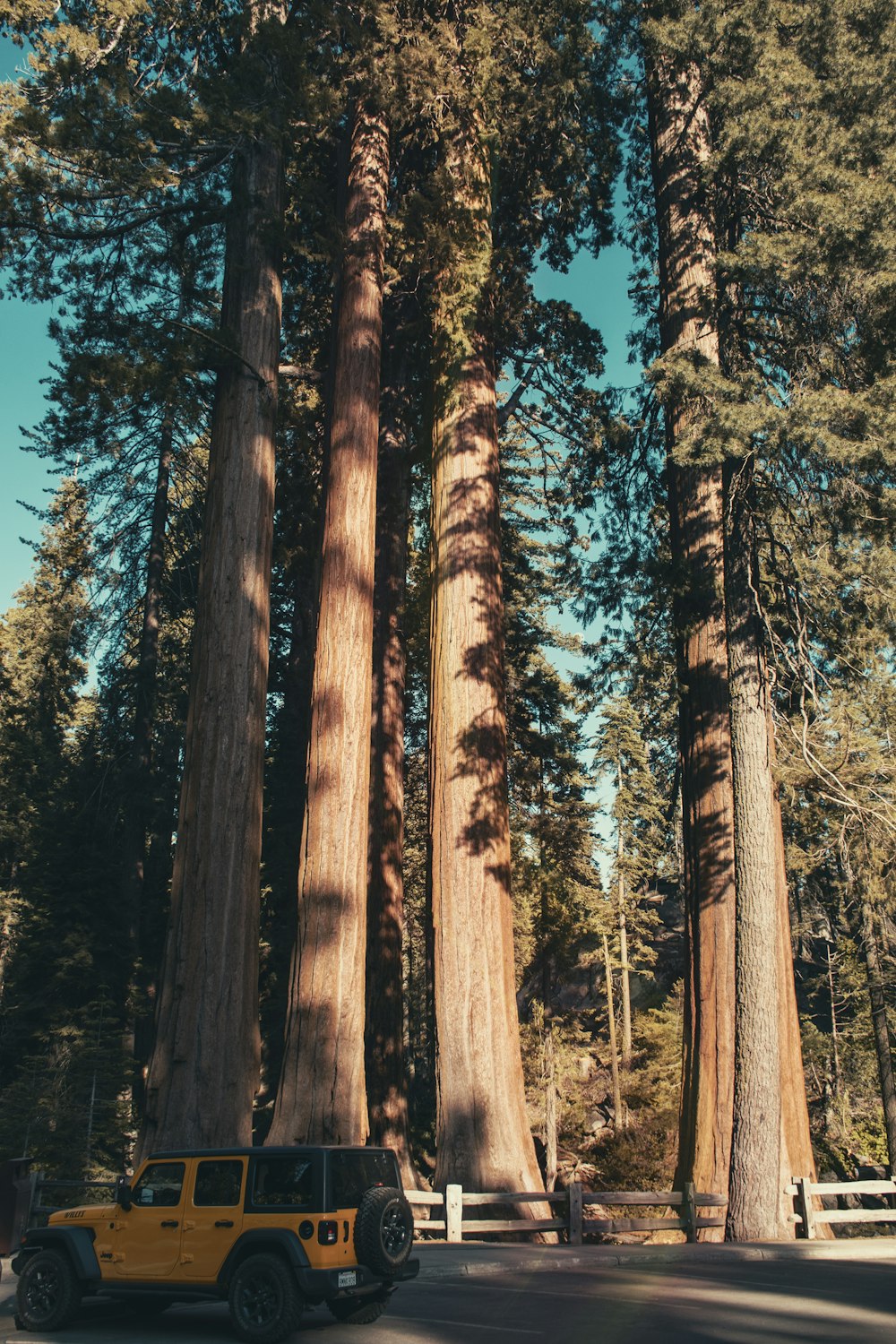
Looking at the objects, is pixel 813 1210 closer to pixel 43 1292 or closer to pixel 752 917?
pixel 752 917

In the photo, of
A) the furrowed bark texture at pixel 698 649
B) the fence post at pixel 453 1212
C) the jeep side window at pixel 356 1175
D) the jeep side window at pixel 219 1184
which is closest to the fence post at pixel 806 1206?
the furrowed bark texture at pixel 698 649

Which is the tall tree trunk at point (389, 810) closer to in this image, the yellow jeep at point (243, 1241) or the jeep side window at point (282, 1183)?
the yellow jeep at point (243, 1241)

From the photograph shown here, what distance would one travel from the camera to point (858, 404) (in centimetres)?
1232

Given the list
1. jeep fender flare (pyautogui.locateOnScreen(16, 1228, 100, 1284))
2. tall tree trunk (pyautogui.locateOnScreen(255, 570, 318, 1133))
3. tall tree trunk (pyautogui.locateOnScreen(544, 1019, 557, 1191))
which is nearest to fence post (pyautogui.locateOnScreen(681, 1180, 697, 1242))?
jeep fender flare (pyautogui.locateOnScreen(16, 1228, 100, 1284))

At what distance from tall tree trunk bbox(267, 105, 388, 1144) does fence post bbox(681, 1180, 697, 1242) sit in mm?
4238

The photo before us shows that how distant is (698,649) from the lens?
16.0 metres

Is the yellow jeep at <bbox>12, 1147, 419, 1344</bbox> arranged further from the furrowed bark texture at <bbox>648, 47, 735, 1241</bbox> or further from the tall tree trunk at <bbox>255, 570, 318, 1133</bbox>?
the tall tree trunk at <bbox>255, 570, 318, 1133</bbox>

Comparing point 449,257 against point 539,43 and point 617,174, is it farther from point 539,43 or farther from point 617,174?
point 617,174

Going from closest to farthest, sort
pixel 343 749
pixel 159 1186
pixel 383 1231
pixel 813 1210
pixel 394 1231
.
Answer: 1. pixel 383 1231
2. pixel 394 1231
3. pixel 159 1186
4. pixel 343 749
5. pixel 813 1210

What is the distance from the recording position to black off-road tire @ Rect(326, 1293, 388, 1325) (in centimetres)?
734

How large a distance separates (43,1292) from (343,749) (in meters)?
6.72

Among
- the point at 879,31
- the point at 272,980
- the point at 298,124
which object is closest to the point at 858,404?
the point at 879,31

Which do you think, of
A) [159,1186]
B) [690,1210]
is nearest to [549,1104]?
[690,1210]

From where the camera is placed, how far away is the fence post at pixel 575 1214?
1198 centimetres
